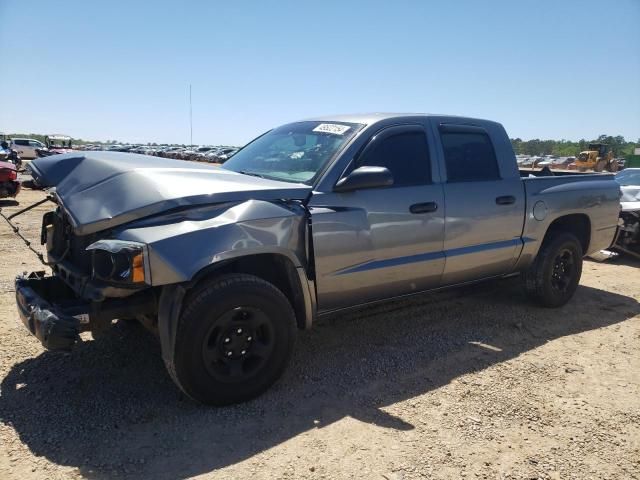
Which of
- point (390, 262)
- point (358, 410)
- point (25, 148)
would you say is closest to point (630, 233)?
point (390, 262)

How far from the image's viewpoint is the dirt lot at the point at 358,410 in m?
2.63

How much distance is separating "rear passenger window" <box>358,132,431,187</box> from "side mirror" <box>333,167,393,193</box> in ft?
0.91

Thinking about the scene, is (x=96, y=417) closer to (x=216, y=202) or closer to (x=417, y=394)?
(x=216, y=202)

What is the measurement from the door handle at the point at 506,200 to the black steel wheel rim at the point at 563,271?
3.64ft

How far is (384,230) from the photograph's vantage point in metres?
3.69

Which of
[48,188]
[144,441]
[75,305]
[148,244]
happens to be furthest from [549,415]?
[48,188]

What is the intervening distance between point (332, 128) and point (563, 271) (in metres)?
3.12

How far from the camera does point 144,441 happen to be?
9.11ft

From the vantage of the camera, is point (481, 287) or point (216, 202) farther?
point (481, 287)

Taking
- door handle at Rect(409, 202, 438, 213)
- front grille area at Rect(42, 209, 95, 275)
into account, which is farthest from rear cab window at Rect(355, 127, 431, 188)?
front grille area at Rect(42, 209, 95, 275)

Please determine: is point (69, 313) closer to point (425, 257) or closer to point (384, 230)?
point (384, 230)

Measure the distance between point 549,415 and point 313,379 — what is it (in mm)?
1567

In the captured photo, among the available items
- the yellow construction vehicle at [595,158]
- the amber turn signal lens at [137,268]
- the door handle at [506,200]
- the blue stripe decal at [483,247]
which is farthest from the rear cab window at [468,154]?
the yellow construction vehicle at [595,158]

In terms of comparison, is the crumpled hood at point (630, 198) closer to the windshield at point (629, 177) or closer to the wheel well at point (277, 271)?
the windshield at point (629, 177)
